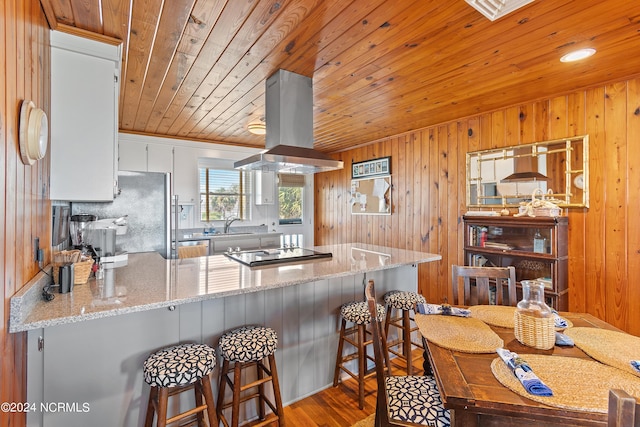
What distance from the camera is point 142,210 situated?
2.82 metres

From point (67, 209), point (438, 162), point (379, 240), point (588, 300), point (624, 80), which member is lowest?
point (588, 300)

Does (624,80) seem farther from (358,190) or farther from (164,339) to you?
(164,339)

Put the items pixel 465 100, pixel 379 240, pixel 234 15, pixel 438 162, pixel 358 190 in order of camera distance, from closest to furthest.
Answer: pixel 234 15 < pixel 465 100 < pixel 438 162 < pixel 379 240 < pixel 358 190

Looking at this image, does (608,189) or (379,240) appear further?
(379,240)

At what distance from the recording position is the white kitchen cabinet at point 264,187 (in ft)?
16.1

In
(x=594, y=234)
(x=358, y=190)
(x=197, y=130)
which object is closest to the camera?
(x=594, y=234)

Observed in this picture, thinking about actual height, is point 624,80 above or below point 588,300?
above

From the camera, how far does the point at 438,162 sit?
11.7 ft

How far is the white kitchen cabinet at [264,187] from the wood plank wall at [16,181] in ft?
11.4

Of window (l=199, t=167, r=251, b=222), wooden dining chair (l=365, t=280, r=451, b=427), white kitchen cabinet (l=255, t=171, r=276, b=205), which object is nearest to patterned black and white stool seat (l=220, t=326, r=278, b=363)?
wooden dining chair (l=365, t=280, r=451, b=427)

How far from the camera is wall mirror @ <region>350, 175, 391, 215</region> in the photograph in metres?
4.27

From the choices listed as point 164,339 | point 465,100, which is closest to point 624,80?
point 465,100

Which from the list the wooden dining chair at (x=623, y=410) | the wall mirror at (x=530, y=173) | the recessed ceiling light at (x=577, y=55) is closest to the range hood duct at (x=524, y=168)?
the wall mirror at (x=530, y=173)

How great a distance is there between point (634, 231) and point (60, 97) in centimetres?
401
